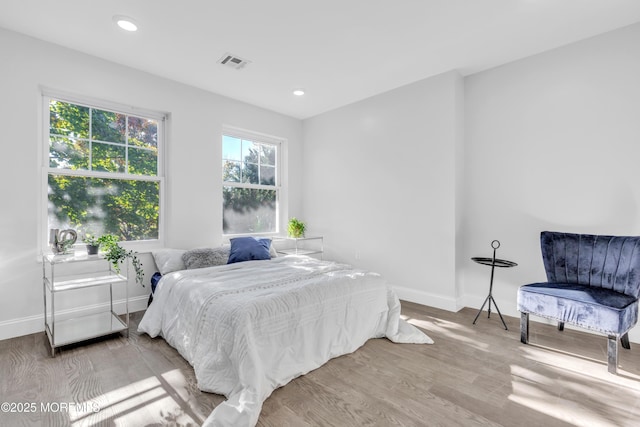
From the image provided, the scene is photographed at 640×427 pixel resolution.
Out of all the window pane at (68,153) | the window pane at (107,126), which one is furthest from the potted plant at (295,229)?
the window pane at (68,153)

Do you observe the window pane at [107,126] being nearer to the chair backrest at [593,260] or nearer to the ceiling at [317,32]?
the ceiling at [317,32]

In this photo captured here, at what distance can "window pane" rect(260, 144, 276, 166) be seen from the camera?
480cm

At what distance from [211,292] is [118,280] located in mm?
1140

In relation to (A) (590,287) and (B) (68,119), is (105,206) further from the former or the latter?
(A) (590,287)

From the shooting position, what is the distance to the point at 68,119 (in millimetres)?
3090

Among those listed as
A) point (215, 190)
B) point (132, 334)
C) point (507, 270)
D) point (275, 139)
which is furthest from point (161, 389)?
point (275, 139)

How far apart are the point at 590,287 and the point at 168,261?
12.8 feet

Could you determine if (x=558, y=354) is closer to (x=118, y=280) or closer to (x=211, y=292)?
(x=211, y=292)

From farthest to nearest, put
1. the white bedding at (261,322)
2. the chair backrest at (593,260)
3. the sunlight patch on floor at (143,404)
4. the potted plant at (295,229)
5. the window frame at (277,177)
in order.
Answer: the potted plant at (295,229)
the window frame at (277,177)
the chair backrest at (593,260)
the white bedding at (261,322)
the sunlight patch on floor at (143,404)

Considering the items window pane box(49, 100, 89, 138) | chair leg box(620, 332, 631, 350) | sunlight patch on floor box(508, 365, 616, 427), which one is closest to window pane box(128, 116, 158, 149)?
window pane box(49, 100, 89, 138)

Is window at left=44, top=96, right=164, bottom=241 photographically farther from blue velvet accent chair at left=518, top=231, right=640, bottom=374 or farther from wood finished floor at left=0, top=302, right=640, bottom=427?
blue velvet accent chair at left=518, top=231, right=640, bottom=374

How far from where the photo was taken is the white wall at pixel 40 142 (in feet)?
8.80

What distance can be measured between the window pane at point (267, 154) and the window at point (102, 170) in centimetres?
150

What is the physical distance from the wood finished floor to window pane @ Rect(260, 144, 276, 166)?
294 centimetres
